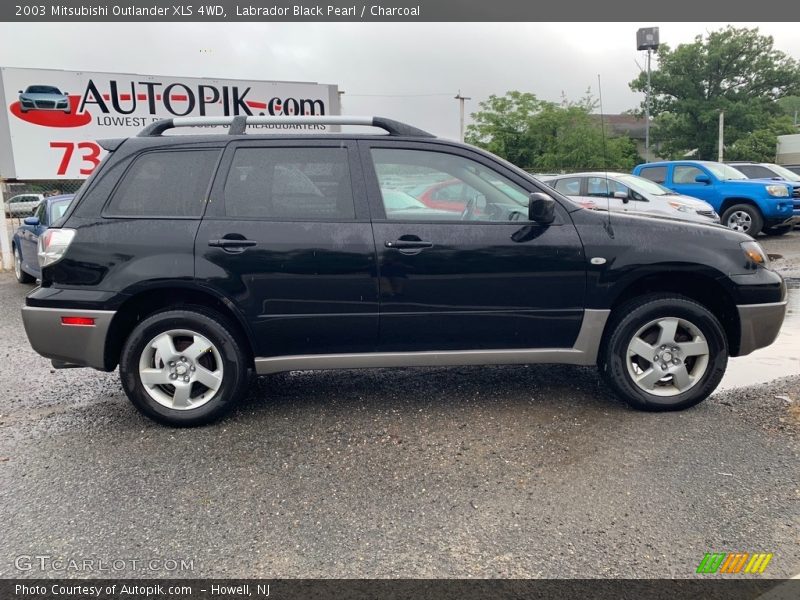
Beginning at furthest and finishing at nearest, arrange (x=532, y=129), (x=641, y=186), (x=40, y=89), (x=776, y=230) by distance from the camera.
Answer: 1. (x=532, y=129)
2. (x=776, y=230)
3. (x=40, y=89)
4. (x=641, y=186)

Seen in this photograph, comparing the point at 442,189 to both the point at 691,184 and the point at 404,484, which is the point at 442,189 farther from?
the point at 691,184

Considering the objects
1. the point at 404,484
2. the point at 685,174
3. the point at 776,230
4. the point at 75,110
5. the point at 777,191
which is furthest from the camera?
the point at 776,230

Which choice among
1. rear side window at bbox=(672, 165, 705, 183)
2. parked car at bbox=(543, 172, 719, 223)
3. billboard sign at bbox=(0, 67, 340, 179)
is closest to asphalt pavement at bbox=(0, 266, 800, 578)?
parked car at bbox=(543, 172, 719, 223)

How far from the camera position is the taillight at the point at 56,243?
12.5 feet

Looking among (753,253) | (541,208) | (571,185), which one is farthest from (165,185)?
(571,185)

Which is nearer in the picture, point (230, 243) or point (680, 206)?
point (230, 243)

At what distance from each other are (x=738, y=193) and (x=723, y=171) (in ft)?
2.94

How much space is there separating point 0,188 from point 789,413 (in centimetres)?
1276

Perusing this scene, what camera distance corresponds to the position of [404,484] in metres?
3.22

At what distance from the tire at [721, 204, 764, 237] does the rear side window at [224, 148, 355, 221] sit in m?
12.4

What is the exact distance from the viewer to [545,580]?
2.45 meters

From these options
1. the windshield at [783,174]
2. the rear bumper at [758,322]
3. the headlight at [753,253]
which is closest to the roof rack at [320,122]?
the headlight at [753,253]

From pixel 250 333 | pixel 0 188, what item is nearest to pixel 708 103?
pixel 0 188

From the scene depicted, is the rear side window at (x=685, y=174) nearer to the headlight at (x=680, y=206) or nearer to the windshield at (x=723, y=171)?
the windshield at (x=723, y=171)
